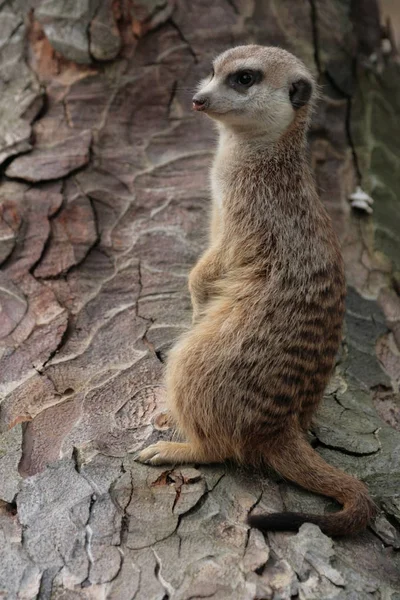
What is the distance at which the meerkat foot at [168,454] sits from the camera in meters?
2.14

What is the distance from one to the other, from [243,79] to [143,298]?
920 millimetres

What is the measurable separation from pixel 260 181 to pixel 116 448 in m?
1.10

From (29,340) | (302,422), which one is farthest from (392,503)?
(29,340)

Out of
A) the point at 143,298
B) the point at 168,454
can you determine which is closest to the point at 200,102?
the point at 143,298

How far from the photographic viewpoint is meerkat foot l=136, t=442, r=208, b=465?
2.14 metres

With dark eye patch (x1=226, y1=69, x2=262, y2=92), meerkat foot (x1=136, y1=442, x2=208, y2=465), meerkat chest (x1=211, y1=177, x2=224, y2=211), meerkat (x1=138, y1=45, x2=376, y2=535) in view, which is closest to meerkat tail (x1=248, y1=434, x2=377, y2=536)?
meerkat (x1=138, y1=45, x2=376, y2=535)

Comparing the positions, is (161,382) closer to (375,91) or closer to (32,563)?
(32,563)

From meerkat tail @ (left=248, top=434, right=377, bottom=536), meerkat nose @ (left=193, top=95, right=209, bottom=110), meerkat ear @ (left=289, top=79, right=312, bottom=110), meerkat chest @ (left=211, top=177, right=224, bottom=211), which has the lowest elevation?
meerkat tail @ (left=248, top=434, right=377, bottom=536)

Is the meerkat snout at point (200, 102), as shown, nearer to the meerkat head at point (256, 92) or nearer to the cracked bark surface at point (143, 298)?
the meerkat head at point (256, 92)

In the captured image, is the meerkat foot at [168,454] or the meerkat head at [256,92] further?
the meerkat head at [256,92]

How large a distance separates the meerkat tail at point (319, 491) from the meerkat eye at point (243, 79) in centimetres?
131

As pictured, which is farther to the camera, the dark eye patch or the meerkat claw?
the dark eye patch

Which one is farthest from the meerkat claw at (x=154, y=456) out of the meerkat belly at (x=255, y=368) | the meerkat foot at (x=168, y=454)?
the meerkat belly at (x=255, y=368)

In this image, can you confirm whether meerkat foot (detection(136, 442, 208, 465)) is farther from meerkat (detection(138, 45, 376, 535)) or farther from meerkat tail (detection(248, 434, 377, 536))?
meerkat tail (detection(248, 434, 377, 536))
